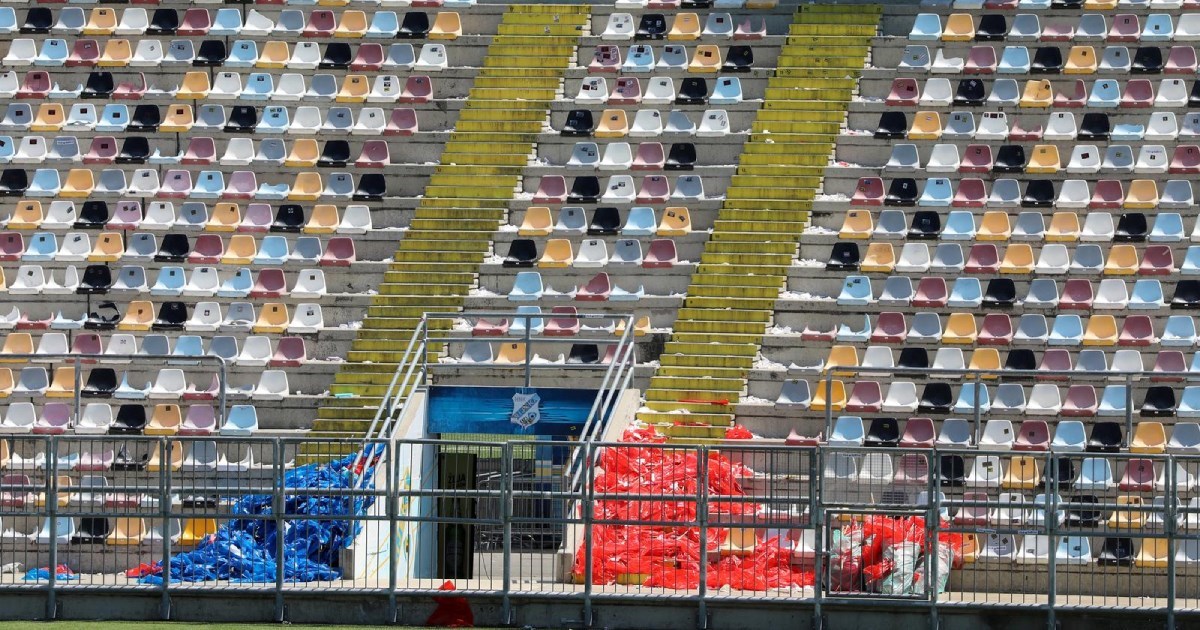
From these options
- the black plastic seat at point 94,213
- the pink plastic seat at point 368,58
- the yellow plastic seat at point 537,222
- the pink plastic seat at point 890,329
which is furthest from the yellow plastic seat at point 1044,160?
the black plastic seat at point 94,213

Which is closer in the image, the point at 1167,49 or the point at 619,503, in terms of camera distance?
the point at 619,503

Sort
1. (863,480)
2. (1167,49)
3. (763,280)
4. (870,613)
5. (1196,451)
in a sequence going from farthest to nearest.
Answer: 1. (1167,49)
2. (763,280)
3. (1196,451)
4. (863,480)
5. (870,613)

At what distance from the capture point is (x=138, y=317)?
26.9 m

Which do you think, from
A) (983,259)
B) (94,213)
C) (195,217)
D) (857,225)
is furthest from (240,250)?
(983,259)

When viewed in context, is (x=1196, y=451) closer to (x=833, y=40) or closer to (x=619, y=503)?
(x=619, y=503)

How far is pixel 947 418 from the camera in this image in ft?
78.6

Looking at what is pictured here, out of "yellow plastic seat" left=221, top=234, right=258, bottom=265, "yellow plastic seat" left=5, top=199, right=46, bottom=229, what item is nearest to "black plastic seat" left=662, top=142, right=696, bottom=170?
"yellow plastic seat" left=221, top=234, right=258, bottom=265

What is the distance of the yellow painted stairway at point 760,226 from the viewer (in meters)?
24.9

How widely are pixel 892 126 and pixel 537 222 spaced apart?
18.4 feet

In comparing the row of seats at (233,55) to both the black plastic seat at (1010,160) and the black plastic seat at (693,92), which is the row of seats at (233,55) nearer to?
the black plastic seat at (693,92)

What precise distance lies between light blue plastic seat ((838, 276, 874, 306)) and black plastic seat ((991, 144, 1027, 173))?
325 cm

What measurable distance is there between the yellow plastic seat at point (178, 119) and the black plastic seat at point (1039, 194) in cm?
1300

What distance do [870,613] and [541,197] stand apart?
1237 cm

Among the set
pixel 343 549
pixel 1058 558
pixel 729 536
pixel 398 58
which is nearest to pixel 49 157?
pixel 398 58
